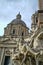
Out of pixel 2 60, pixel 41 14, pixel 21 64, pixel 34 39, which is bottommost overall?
pixel 2 60

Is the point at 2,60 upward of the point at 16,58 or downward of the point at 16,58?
downward

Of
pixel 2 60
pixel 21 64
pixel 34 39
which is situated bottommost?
pixel 2 60

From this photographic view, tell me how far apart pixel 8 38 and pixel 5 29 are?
5997 mm

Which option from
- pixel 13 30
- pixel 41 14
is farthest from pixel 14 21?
pixel 41 14

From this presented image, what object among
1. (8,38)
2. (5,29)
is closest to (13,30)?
(5,29)

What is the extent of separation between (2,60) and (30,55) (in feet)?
73.3

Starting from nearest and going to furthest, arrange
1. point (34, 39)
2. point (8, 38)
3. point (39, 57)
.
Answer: point (39, 57), point (34, 39), point (8, 38)

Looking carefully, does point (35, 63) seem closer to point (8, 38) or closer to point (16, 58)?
point (16, 58)

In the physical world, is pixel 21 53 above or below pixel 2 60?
above

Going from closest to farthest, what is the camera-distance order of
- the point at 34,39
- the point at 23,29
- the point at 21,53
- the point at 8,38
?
the point at 21,53 → the point at 34,39 → the point at 8,38 → the point at 23,29

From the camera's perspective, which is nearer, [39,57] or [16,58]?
[39,57]

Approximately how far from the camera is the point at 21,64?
10430mm

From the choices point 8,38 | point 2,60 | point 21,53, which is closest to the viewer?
point 21,53

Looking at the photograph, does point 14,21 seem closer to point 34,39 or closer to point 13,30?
point 13,30
